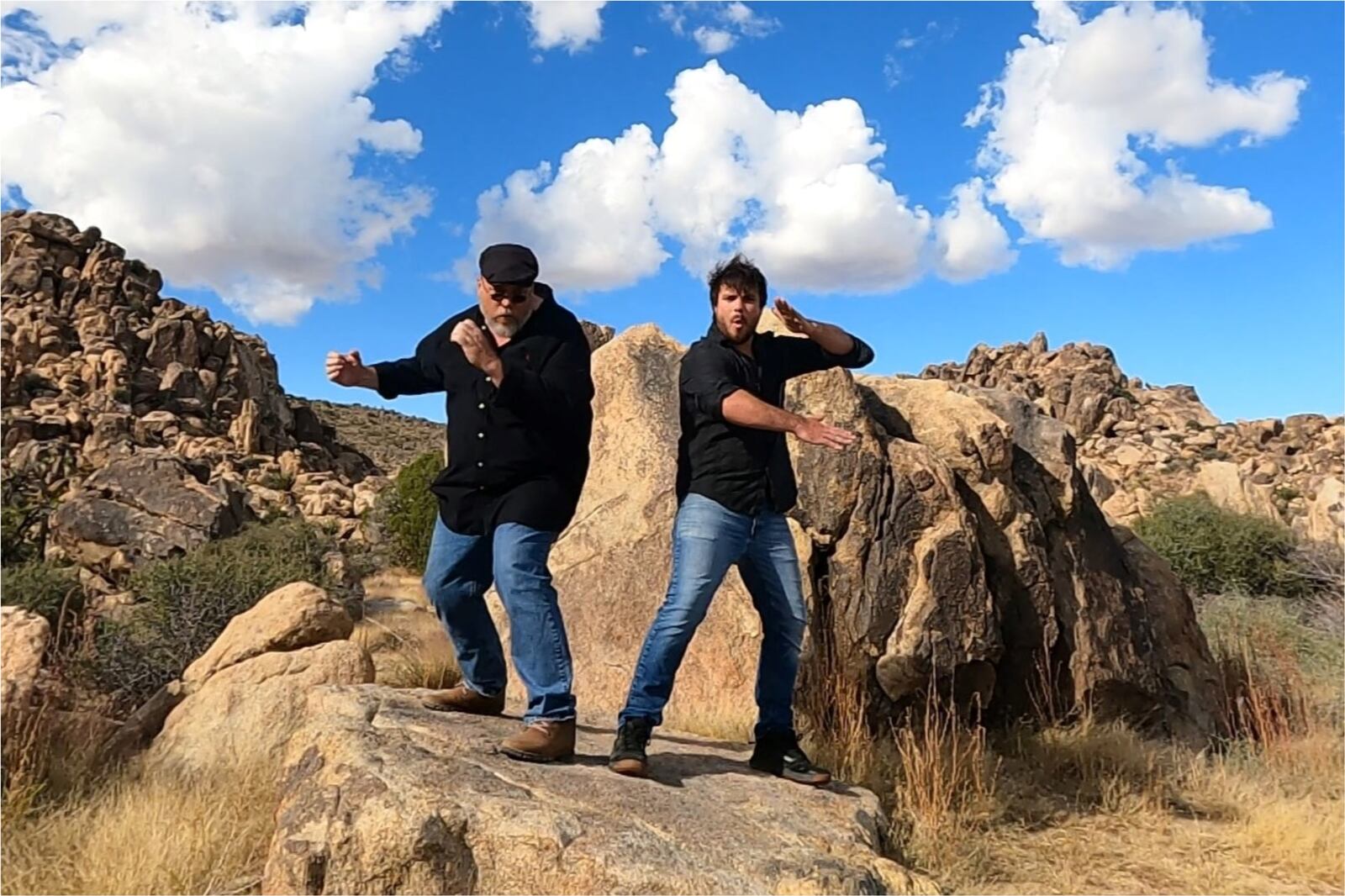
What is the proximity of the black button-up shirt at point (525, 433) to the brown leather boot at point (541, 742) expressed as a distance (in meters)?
0.76

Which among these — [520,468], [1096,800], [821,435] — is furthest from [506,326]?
[1096,800]

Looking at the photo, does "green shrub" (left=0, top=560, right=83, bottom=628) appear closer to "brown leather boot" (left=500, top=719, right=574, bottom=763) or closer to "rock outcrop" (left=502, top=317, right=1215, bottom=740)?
"rock outcrop" (left=502, top=317, right=1215, bottom=740)

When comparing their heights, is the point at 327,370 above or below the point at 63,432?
below

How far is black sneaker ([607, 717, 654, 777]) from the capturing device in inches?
159

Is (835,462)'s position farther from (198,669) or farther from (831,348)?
(198,669)

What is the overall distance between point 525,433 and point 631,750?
4.24ft

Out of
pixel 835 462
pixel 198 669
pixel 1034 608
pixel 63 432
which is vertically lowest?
pixel 198 669

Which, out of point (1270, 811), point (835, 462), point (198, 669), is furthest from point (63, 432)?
point (1270, 811)

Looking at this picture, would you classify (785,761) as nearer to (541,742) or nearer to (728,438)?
(541,742)

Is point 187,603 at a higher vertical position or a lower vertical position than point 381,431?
lower

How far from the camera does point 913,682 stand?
6.22 m

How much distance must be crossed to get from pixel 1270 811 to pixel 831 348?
11.8ft

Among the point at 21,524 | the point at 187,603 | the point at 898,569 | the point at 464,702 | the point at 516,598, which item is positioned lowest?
the point at 464,702

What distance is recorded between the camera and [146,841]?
4.06 m
